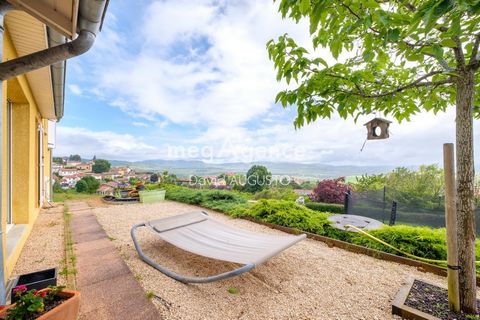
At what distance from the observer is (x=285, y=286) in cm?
242

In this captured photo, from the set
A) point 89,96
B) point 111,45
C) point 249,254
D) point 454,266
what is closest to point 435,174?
point 454,266

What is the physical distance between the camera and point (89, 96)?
1347cm

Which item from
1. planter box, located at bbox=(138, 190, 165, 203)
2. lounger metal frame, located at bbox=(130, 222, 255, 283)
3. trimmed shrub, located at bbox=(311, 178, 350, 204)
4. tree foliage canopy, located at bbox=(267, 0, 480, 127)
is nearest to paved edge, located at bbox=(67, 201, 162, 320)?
lounger metal frame, located at bbox=(130, 222, 255, 283)

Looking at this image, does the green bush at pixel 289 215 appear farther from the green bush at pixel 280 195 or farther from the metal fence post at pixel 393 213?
the green bush at pixel 280 195

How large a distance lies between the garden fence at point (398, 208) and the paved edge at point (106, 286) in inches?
210

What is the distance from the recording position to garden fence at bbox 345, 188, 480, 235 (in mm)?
4656

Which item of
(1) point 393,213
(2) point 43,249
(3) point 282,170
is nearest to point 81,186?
(2) point 43,249

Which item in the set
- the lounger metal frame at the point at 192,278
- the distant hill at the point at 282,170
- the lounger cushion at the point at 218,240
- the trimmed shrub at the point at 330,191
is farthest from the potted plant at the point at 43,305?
the distant hill at the point at 282,170

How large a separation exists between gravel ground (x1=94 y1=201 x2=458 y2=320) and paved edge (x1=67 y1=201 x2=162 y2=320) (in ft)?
0.38

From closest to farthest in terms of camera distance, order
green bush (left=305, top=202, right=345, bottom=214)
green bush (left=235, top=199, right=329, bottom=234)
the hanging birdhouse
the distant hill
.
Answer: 1. the hanging birdhouse
2. green bush (left=235, top=199, right=329, bottom=234)
3. green bush (left=305, top=202, right=345, bottom=214)
4. the distant hill

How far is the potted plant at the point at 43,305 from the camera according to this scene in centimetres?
134

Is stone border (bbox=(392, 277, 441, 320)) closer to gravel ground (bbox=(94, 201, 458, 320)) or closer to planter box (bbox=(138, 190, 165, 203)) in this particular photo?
gravel ground (bbox=(94, 201, 458, 320))

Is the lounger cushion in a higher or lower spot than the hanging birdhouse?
lower

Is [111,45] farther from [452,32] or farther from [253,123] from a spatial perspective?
[253,123]
